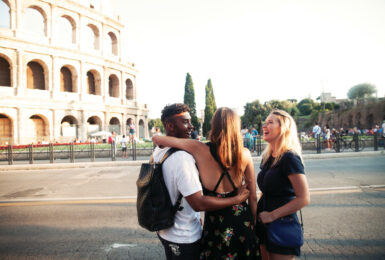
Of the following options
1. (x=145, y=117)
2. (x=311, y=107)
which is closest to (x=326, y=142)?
(x=145, y=117)

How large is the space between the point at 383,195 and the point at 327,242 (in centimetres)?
331

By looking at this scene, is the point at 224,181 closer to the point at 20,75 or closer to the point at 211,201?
the point at 211,201

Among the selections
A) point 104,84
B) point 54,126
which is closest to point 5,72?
point 54,126

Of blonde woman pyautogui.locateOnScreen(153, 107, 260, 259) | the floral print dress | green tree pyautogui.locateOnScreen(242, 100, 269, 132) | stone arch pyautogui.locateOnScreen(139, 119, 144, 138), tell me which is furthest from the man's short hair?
green tree pyautogui.locateOnScreen(242, 100, 269, 132)

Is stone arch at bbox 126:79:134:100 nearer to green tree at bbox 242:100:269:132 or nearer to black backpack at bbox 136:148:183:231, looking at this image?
green tree at bbox 242:100:269:132

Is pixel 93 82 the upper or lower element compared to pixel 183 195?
upper

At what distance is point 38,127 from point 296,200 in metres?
32.6

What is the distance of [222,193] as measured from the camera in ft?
5.66

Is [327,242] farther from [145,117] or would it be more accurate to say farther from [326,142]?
[145,117]

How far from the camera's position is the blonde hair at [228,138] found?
1.69 metres

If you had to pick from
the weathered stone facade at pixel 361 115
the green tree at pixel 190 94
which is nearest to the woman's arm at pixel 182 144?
the green tree at pixel 190 94

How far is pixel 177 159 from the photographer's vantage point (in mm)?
1573

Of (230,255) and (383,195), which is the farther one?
(383,195)

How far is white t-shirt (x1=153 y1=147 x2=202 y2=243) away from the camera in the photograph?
5.09 feet
